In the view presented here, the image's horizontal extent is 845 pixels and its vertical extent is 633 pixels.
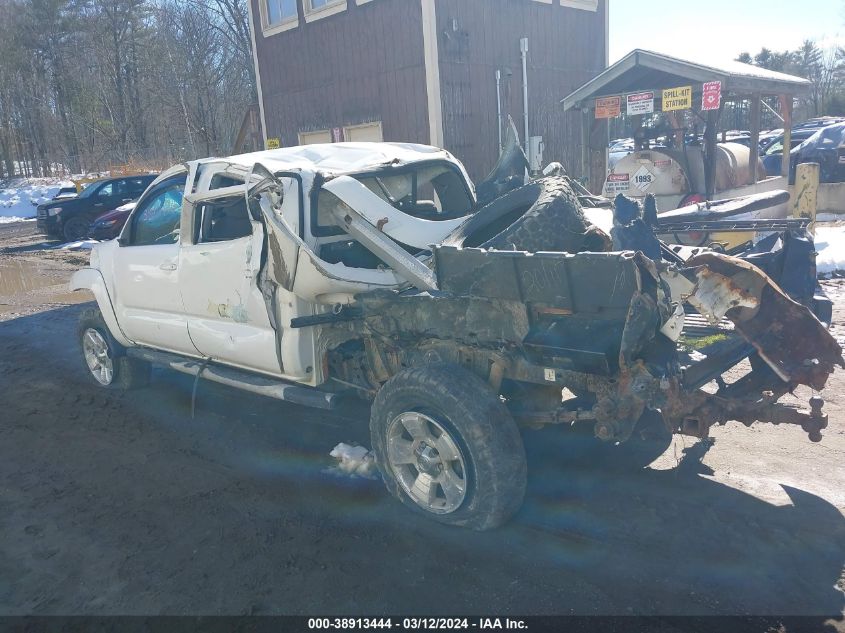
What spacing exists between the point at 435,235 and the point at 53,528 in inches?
116

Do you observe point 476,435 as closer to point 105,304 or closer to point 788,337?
point 788,337

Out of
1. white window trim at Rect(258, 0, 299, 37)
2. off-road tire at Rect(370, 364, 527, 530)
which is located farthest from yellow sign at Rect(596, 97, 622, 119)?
off-road tire at Rect(370, 364, 527, 530)

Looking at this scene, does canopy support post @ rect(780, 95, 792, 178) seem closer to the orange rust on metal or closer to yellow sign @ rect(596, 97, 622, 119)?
yellow sign @ rect(596, 97, 622, 119)

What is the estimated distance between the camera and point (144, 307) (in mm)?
5848

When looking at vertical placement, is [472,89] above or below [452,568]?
above

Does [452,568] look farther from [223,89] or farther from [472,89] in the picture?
[223,89]

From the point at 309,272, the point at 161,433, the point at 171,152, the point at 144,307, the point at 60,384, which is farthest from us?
the point at 171,152

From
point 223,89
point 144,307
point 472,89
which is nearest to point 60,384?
point 144,307

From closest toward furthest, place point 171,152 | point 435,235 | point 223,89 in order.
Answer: point 435,235
point 223,89
point 171,152

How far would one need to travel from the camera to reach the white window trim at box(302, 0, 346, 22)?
15.0 m

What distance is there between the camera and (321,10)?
50.6 ft

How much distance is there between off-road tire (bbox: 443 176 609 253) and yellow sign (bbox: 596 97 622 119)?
29.7 feet

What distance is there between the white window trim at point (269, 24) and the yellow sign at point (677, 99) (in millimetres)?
9102

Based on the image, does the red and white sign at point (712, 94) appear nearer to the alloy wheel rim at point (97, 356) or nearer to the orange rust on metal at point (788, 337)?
the orange rust on metal at point (788, 337)
